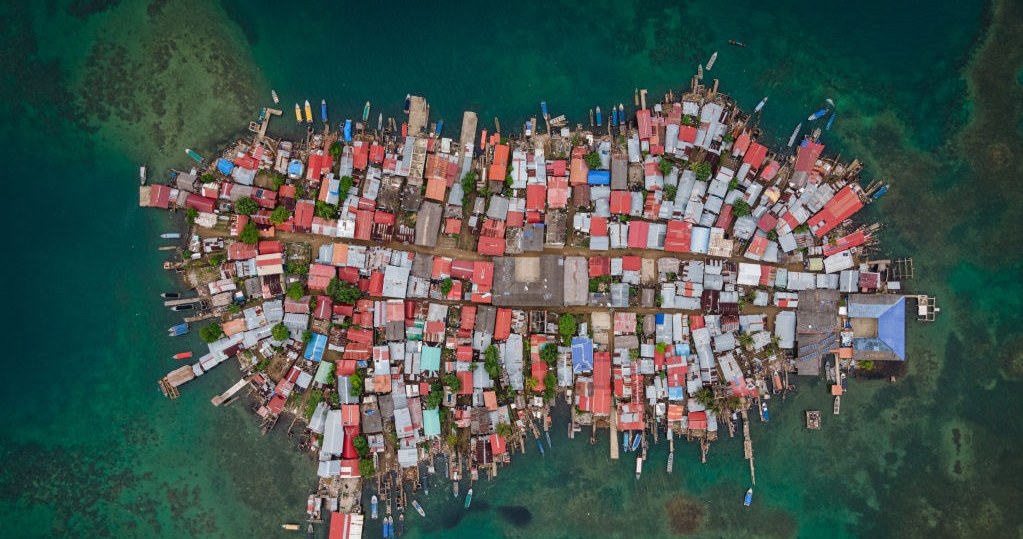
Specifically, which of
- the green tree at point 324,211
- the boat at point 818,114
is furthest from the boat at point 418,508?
the boat at point 818,114

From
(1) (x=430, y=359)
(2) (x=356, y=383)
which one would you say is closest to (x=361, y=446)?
(2) (x=356, y=383)

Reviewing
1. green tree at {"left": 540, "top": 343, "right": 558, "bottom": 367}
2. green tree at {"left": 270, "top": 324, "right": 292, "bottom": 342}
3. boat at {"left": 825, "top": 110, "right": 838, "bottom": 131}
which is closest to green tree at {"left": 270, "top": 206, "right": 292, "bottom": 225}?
green tree at {"left": 270, "top": 324, "right": 292, "bottom": 342}

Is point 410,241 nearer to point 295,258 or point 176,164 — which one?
point 295,258

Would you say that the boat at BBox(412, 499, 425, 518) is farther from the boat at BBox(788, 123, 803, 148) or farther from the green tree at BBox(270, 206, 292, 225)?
the boat at BBox(788, 123, 803, 148)

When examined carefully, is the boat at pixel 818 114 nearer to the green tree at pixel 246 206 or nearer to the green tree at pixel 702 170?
the green tree at pixel 702 170

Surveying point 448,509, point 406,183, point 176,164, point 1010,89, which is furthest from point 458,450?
point 1010,89
